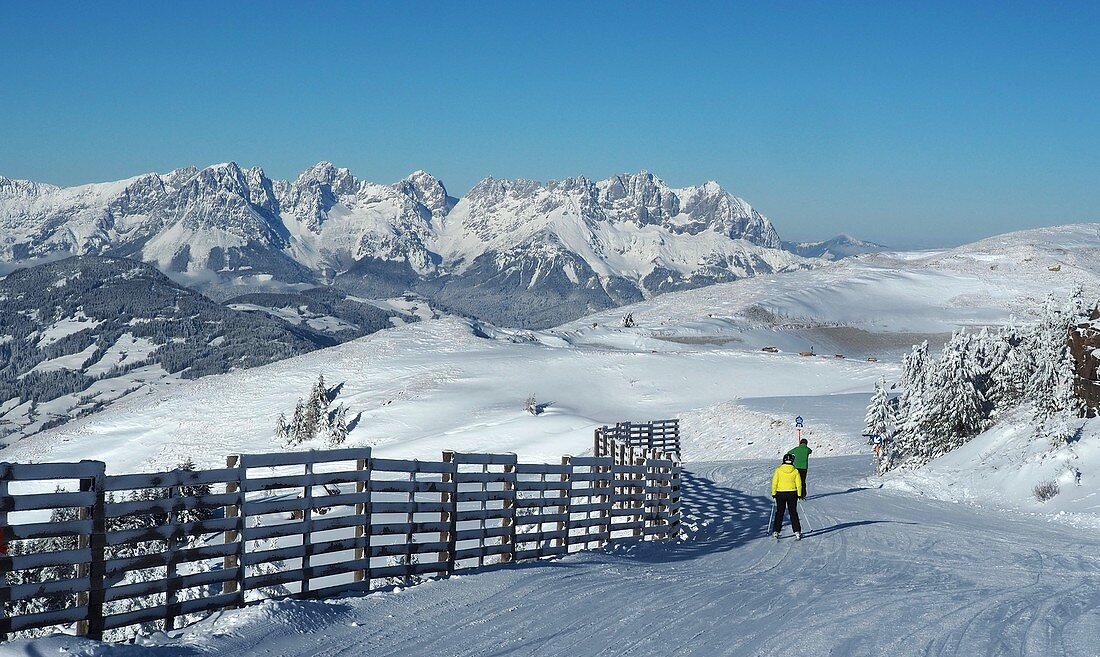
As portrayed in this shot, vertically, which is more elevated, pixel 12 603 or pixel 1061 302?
pixel 1061 302

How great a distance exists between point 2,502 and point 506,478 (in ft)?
23.9

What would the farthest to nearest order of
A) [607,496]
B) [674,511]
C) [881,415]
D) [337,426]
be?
1. [337,426]
2. [881,415]
3. [674,511]
4. [607,496]

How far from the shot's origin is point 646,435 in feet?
133

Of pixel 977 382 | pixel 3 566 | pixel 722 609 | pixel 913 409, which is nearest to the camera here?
pixel 3 566

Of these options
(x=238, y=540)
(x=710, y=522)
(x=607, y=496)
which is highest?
(x=238, y=540)

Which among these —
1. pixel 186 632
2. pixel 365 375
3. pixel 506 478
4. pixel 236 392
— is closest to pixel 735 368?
pixel 365 375

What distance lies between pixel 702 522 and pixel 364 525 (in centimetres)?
1167

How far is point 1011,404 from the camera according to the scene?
31.0m

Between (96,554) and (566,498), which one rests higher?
(96,554)

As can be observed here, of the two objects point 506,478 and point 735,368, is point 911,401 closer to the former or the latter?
point 506,478

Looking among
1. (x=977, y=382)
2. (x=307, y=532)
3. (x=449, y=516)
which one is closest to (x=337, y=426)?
(x=977, y=382)

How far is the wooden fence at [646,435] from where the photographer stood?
3625 cm

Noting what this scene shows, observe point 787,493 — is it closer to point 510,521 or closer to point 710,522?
point 710,522

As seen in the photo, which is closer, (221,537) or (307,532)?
(307,532)
